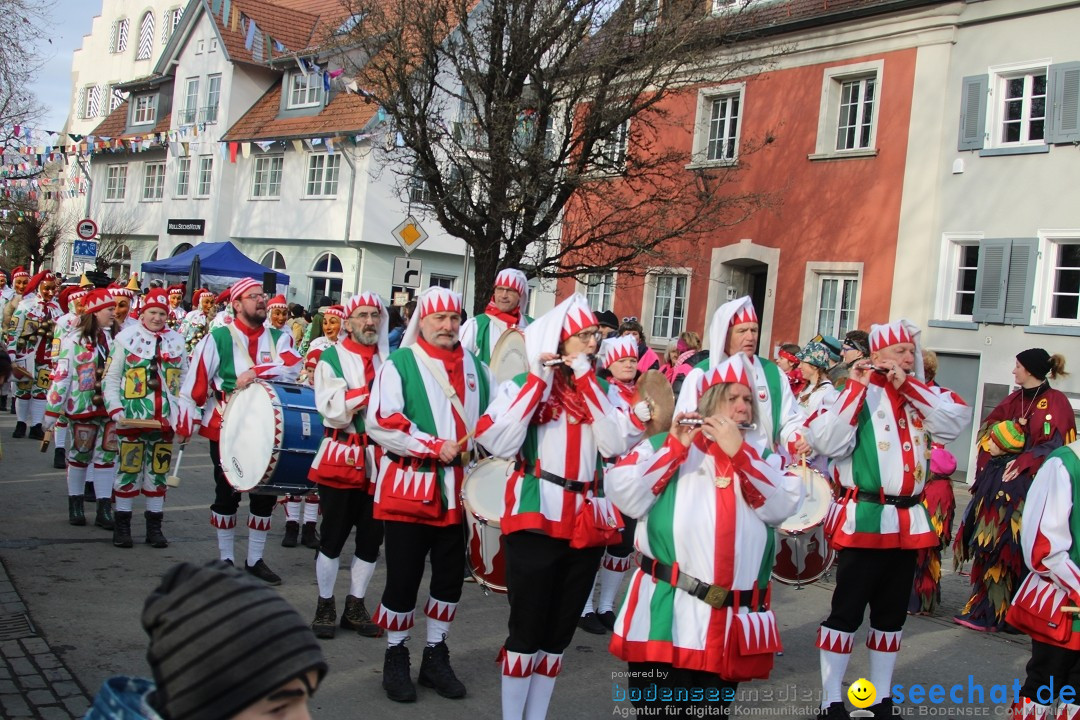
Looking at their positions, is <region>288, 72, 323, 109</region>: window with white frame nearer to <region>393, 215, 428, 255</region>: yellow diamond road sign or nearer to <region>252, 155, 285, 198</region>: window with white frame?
<region>252, 155, 285, 198</region>: window with white frame

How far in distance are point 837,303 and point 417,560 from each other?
1586 centimetres

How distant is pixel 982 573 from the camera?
8141 mm

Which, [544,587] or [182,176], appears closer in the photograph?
[544,587]

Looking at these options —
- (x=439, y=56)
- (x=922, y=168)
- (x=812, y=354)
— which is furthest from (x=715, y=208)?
(x=812, y=354)

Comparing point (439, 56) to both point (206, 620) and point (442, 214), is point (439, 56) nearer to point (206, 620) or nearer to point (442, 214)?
point (442, 214)

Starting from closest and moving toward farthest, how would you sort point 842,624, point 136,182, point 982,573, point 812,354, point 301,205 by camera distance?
point 842,624 < point 982,573 < point 812,354 < point 301,205 < point 136,182

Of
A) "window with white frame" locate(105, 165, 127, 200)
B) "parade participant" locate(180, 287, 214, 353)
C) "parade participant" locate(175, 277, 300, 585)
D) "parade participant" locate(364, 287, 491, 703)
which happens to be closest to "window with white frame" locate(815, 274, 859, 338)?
"parade participant" locate(180, 287, 214, 353)

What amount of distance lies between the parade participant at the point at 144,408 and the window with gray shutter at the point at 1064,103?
14.3m

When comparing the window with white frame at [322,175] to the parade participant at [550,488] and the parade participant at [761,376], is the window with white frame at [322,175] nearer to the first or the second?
the parade participant at [761,376]

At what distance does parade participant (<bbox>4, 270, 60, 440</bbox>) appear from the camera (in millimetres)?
14133

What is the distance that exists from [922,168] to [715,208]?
12.3 ft

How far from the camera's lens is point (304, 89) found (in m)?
35.8

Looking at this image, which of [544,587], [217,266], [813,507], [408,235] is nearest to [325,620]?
[544,587]

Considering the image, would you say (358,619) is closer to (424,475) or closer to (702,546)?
(424,475)
